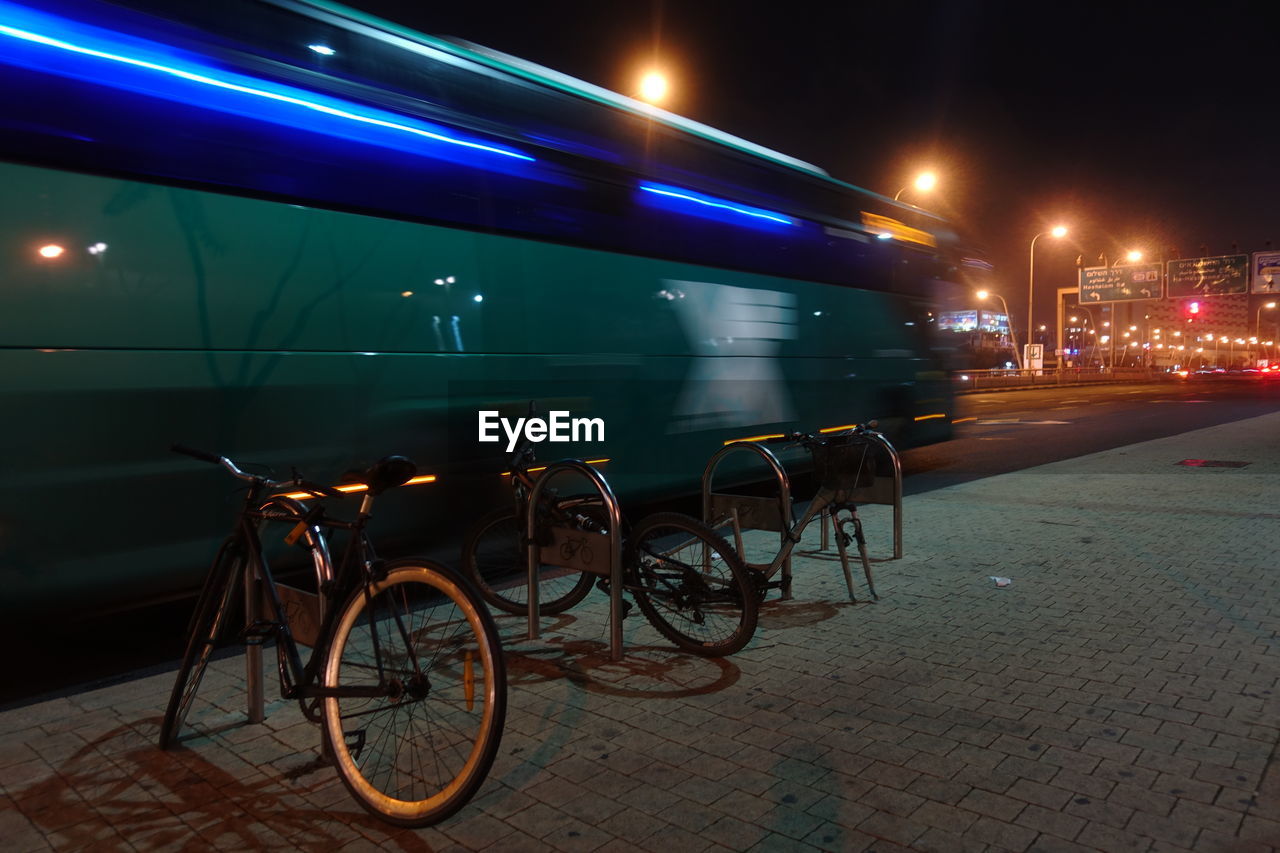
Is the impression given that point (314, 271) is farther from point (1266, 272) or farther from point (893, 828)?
point (1266, 272)

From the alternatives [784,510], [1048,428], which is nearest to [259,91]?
[784,510]

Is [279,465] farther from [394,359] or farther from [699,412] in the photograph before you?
[699,412]

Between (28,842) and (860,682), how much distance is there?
343 centimetres

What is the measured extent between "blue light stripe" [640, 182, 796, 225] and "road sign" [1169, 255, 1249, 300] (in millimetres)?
47272

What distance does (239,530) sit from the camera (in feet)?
12.2

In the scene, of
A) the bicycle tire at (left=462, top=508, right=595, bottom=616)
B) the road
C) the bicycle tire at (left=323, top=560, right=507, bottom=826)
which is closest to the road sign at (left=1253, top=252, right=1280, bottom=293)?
the road

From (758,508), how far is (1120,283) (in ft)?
179

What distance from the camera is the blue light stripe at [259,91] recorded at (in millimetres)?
4609

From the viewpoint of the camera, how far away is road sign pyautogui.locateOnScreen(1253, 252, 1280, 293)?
46.5 meters

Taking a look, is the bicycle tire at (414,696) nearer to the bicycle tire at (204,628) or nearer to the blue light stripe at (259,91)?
the bicycle tire at (204,628)

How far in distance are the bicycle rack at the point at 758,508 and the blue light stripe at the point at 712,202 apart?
9.52 feet

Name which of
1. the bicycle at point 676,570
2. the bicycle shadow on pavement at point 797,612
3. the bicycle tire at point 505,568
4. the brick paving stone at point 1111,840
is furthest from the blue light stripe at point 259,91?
the brick paving stone at point 1111,840

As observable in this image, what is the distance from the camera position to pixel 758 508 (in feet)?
20.0

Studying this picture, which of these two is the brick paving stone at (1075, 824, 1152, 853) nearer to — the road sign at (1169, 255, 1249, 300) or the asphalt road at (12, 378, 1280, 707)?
the asphalt road at (12, 378, 1280, 707)
